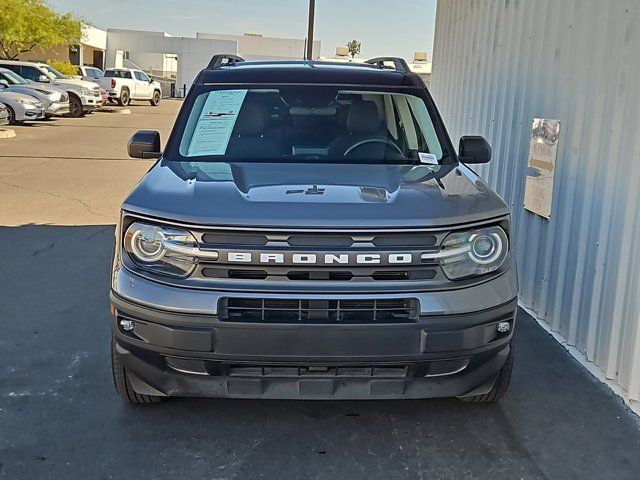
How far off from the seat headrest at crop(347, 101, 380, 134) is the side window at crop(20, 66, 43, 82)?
23.2 metres

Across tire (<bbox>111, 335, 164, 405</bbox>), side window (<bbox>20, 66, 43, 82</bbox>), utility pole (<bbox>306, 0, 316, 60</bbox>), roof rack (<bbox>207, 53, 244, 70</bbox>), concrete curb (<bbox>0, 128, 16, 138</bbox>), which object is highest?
utility pole (<bbox>306, 0, 316, 60</bbox>)

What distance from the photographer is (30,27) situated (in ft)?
141

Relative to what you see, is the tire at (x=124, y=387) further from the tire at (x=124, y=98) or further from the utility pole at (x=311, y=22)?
the tire at (x=124, y=98)

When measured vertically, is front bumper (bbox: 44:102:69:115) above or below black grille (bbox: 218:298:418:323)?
above

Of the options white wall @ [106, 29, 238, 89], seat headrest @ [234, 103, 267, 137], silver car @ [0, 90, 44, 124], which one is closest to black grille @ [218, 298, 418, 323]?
seat headrest @ [234, 103, 267, 137]

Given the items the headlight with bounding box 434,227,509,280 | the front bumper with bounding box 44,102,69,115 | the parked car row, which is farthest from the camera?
the front bumper with bounding box 44,102,69,115

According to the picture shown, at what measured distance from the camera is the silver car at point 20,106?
21.2 meters

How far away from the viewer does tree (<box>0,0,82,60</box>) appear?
1597 inches

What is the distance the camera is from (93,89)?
28.4m

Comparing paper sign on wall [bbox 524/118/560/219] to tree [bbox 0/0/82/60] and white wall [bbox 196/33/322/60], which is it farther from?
white wall [bbox 196/33/322/60]

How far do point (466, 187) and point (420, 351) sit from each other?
100cm

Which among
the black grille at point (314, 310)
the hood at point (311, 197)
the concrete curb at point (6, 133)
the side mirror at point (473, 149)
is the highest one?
the side mirror at point (473, 149)

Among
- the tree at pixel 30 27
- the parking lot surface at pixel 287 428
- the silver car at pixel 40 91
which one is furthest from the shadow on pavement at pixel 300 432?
the tree at pixel 30 27

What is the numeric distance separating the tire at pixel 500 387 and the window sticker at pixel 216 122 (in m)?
2.02
